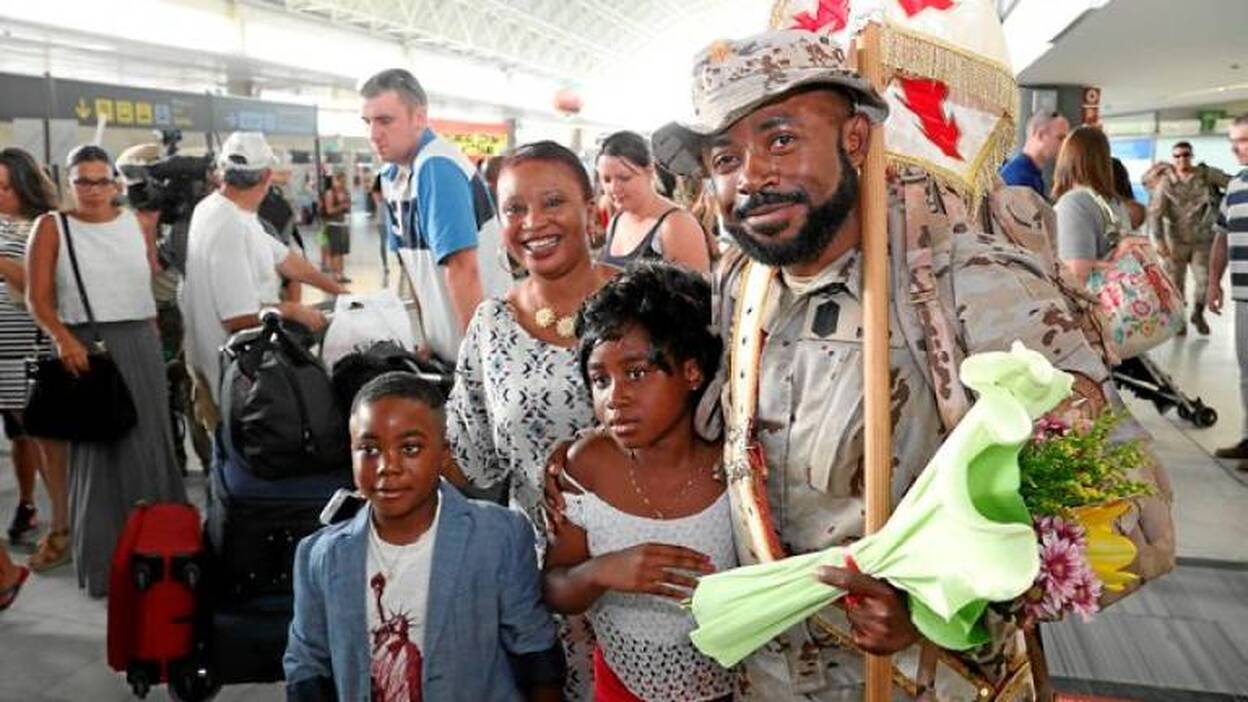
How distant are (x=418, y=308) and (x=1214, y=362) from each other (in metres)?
7.55

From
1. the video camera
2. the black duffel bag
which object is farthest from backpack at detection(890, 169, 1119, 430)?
the video camera

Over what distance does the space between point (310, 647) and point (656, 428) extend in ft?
2.69

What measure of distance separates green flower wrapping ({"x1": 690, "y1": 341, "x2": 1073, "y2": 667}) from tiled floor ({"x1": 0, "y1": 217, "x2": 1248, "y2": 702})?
2466mm

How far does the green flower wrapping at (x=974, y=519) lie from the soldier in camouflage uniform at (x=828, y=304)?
248 millimetres

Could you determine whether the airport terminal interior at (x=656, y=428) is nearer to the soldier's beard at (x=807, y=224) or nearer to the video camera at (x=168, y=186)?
the soldier's beard at (x=807, y=224)

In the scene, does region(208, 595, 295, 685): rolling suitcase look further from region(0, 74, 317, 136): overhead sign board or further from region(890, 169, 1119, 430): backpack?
region(0, 74, 317, 136): overhead sign board

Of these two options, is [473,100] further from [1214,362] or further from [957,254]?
[957,254]

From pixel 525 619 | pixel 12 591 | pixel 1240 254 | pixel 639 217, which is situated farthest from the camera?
pixel 1240 254

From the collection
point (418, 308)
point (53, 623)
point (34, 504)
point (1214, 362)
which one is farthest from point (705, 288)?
point (1214, 362)

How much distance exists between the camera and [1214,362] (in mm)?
7992

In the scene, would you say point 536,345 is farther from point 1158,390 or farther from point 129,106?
point 1158,390

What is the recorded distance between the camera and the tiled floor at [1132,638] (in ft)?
9.95

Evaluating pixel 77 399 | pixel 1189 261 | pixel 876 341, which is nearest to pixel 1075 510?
pixel 876 341

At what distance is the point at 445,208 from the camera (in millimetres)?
2764
